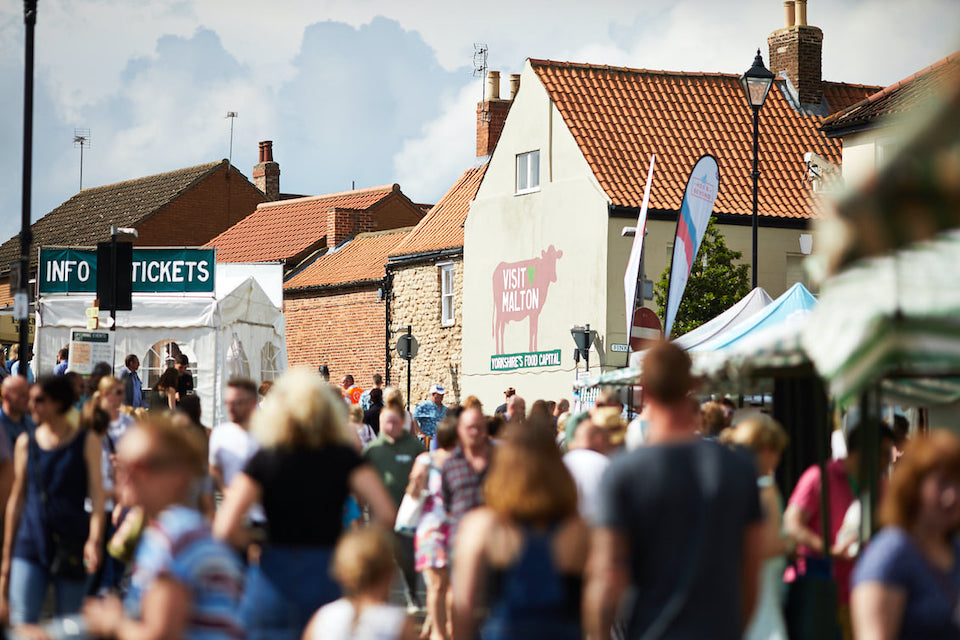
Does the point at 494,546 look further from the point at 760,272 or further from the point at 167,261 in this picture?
the point at 760,272

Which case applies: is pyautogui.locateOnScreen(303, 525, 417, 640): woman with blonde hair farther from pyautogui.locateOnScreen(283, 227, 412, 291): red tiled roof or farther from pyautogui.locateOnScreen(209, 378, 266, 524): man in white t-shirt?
pyautogui.locateOnScreen(283, 227, 412, 291): red tiled roof

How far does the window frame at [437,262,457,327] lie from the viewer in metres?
42.4

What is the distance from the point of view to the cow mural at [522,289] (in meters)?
38.0

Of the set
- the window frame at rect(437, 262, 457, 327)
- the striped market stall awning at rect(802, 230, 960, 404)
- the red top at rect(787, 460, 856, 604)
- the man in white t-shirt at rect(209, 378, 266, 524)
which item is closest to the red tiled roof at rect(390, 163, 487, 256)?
the window frame at rect(437, 262, 457, 327)

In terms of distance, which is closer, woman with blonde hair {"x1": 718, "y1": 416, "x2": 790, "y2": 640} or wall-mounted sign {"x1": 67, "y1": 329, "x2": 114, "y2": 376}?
woman with blonde hair {"x1": 718, "y1": 416, "x2": 790, "y2": 640}

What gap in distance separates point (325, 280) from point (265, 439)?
139 ft

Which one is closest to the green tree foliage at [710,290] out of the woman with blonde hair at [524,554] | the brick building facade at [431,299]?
the brick building facade at [431,299]

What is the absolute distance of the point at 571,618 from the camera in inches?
201

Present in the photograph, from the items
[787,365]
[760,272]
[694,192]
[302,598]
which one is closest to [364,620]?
[302,598]

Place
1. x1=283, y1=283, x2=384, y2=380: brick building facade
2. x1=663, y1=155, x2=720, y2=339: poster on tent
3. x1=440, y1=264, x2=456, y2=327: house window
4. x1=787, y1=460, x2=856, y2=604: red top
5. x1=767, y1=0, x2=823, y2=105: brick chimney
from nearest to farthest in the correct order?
1. x1=787, y1=460, x2=856, y2=604: red top
2. x1=663, y1=155, x2=720, y2=339: poster on tent
3. x1=767, y1=0, x2=823, y2=105: brick chimney
4. x1=440, y1=264, x2=456, y2=327: house window
5. x1=283, y1=283, x2=384, y2=380: brick building facade

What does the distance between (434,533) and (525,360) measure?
28.0 meters

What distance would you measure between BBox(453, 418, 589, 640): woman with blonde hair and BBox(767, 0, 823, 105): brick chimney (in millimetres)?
37455

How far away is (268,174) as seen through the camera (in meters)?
68.4

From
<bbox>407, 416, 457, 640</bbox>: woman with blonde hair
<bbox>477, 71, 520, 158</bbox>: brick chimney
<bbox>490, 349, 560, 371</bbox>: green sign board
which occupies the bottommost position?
<bbox>407, 416, 457, 640</bbox>: woman with blonde hair
